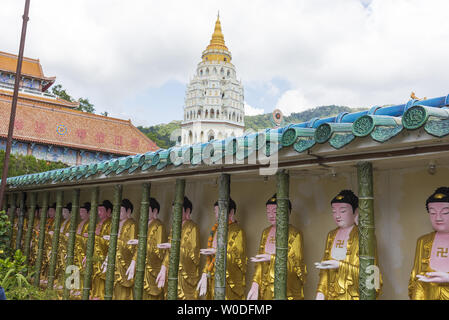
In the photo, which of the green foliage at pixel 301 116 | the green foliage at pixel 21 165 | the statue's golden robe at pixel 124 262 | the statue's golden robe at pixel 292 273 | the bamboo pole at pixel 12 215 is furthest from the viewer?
the green foliage at pixel 301 116

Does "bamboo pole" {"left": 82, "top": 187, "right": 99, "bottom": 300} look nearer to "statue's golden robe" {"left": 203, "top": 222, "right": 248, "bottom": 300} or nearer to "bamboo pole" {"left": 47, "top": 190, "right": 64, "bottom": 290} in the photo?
"bamboo pole" {"left": 47, "top": 190, "right": 64, "bottom": 290}

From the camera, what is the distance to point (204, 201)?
842 cm

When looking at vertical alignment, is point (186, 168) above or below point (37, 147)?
below

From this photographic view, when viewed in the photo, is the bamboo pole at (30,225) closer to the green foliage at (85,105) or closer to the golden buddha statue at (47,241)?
the golden buddha statue at (47,241)

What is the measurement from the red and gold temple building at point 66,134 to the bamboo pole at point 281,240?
2295 centimetres

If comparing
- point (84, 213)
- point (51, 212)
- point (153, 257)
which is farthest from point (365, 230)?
point (51, 212)

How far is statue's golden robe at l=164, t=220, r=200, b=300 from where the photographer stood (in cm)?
778

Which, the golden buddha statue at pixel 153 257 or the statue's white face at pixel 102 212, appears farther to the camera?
the statue's white face at pixel 102 212

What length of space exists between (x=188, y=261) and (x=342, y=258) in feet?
10.6

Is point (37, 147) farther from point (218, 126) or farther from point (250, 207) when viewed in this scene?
point (218, 126)

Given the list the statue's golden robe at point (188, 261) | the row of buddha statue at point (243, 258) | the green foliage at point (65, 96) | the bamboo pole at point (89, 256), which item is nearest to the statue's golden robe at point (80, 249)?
the row of buddha statue at point (243, 258)

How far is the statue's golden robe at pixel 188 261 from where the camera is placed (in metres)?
7.78
